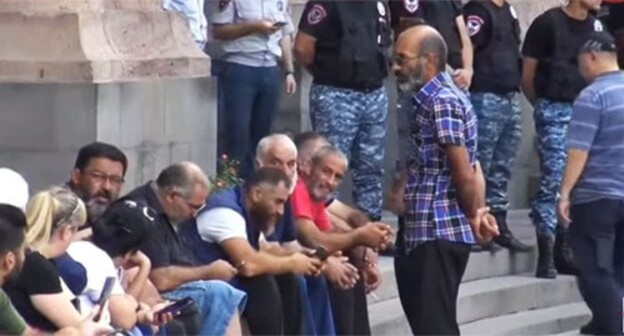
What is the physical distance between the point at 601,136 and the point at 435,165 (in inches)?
66.9

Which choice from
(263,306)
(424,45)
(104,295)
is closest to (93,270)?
(104,295)

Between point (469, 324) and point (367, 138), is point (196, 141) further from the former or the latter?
point (469, 324)

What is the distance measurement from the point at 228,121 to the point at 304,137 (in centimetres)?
191

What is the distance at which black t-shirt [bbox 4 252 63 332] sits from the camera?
793 cm

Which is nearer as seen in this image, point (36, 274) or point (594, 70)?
point (36, 274)

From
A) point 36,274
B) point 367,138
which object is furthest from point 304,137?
point 36,274

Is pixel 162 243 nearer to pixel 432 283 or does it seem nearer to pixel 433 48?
pixel 432 283

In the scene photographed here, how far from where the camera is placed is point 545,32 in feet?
41.9

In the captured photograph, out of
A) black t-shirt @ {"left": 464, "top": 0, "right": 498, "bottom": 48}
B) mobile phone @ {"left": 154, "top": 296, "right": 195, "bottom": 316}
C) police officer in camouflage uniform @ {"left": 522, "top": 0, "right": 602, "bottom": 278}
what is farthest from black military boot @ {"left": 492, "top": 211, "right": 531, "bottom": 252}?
mobile phone @ {"left": 154, "top": 296, "right": 195, "bottom": 316}

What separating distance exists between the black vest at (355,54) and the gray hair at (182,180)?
2.74m

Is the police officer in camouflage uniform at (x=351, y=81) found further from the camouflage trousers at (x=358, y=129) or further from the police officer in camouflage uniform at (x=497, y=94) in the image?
the police officer in camouflage uniform at (x=497, y=94)

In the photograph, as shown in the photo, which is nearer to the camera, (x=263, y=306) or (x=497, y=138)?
(x=263, y=306)

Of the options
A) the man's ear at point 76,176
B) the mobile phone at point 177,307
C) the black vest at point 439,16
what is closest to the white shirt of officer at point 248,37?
the black vest at point 439,16

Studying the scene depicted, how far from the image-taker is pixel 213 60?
40.6 feet
